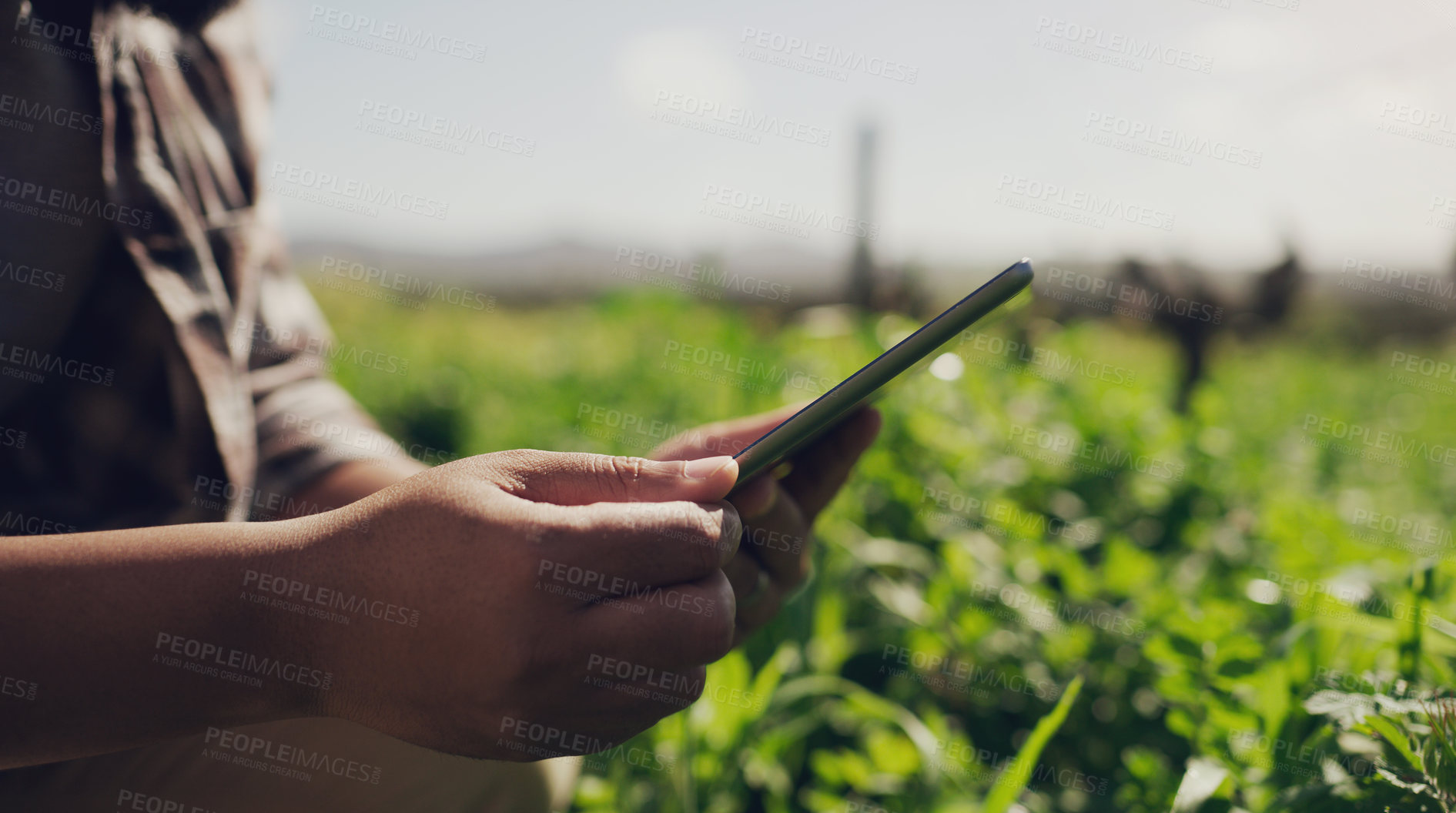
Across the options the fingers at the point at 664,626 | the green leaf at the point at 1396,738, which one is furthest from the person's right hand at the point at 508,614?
the green leaf at the point at 1396,738

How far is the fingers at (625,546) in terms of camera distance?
30.9 inches

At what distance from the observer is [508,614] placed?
2.53ft

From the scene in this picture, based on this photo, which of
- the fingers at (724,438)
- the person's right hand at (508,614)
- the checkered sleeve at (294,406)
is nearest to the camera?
the person's right hand at (508,614)

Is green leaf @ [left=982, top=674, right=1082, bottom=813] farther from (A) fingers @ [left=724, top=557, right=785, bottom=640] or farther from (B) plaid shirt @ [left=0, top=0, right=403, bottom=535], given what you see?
(B) plaid shirt @ [left=0, top=0, right=403, bottom=535]

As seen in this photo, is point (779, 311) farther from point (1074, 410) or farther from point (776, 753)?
point (776, 753)

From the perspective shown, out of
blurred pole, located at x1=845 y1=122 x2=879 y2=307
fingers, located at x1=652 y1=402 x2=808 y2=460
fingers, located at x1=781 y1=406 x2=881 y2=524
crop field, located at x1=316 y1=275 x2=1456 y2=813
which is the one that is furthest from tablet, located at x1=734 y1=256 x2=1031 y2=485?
blurred pole, located at x1=845 y1=122 x2=879 y2=307

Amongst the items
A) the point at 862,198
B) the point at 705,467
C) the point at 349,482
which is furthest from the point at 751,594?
the point at 862,198

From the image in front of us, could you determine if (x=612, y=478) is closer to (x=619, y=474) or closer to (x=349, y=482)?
(x=619, y=474)

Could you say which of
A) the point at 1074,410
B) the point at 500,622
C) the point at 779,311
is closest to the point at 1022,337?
the point at 1074,410

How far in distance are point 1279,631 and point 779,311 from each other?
836 cm

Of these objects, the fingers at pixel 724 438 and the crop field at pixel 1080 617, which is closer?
the crop field at pixel 1080 617

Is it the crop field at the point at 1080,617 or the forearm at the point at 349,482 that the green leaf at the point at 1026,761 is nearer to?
the crop field at the point at 1080,617

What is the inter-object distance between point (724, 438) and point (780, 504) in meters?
0.22

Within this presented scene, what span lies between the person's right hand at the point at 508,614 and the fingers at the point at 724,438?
546 millimetres
